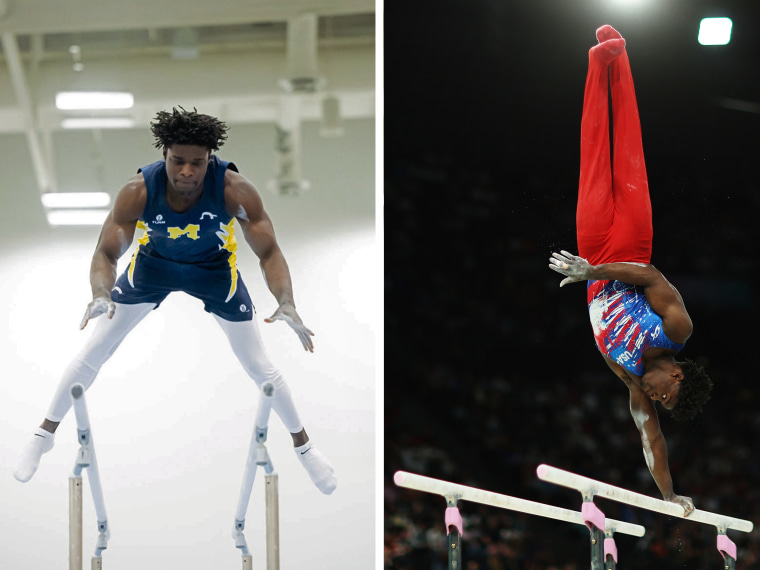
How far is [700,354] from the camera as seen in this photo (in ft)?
15.4

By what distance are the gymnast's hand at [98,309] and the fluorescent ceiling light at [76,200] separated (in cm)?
69

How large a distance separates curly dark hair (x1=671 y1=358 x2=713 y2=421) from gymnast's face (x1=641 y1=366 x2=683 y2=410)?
0.03m

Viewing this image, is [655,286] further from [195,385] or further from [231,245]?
[195,385]

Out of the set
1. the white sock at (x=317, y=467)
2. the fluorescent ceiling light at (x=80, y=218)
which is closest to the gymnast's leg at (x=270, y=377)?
the white sock at (x=317, y=467)

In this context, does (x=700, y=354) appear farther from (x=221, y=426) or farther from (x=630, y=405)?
(x=221, y=426)

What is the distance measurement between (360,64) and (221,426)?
2.22m

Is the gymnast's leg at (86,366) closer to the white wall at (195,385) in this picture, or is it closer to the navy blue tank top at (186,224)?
the white wall at (195,385)

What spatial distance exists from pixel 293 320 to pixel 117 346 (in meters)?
1.03

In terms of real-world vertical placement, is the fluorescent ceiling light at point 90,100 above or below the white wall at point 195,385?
above

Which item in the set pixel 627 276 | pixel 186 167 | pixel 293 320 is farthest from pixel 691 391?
pixel 186 167

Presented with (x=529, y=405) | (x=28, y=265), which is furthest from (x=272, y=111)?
(x=529, y=405)

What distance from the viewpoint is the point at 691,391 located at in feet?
15.2

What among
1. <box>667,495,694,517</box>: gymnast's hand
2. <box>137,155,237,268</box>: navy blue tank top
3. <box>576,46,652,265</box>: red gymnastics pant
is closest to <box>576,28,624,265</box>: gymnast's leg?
<box>576,46,652,265</box>: red gymnastics pant

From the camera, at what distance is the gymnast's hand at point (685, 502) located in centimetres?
455
